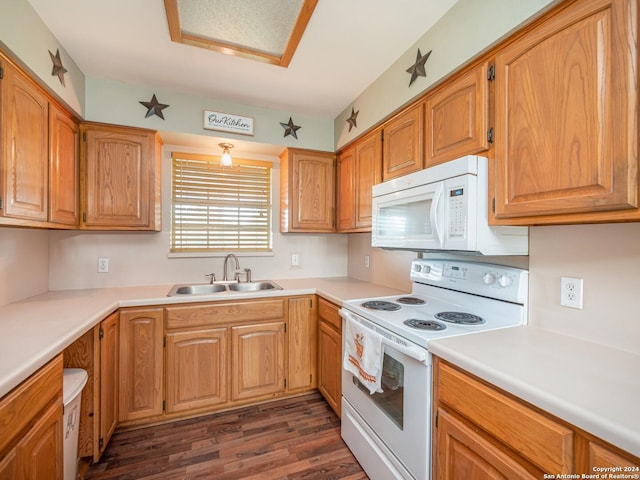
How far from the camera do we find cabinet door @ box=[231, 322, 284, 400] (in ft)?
6.89

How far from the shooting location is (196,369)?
202cm

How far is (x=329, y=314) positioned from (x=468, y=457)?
3.97 feet

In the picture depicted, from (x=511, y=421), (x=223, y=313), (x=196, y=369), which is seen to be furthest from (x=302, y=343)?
(x=511, y=421)

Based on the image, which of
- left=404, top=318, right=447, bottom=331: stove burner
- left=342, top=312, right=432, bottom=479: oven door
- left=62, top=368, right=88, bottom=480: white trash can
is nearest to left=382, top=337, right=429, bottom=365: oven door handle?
left=342, top=312, right=432, bottom=479: oven door

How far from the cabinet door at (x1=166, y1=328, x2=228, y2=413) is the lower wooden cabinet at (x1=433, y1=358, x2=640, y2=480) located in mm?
1492

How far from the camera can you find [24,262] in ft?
6.13

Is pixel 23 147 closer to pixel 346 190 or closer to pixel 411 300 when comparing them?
pixel 346 190

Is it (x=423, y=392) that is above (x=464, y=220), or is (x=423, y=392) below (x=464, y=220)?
below

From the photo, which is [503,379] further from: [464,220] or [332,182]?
[332,182]

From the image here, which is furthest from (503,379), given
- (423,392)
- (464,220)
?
(464,220)

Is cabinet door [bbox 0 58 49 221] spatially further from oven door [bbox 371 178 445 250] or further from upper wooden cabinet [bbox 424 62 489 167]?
upper wooden cabinet [bbox 424 62 489 167]

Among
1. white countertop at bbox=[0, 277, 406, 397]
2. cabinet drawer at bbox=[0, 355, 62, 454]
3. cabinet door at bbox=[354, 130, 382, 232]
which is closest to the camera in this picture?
cabinet drawer at bbox=[0, 355, 62, 454]

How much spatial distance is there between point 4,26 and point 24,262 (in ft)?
4.45

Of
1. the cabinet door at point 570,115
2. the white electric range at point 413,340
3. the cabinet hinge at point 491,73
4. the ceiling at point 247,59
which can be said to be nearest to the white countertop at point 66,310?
the white electric range at point 413,340
